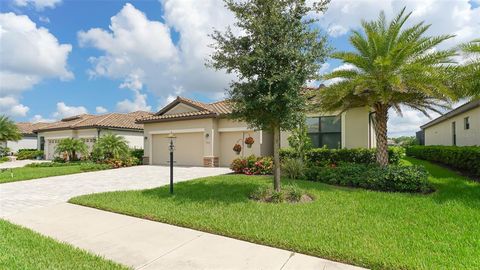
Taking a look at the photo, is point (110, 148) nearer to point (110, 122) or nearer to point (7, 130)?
point (110, 122)

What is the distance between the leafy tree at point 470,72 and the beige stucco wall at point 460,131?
269 inches

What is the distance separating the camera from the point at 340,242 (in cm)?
476

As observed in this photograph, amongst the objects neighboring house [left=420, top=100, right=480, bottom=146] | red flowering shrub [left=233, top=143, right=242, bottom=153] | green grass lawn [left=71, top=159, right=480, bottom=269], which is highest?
neighboring house [left=420, top=100, right=480, bottom=146]

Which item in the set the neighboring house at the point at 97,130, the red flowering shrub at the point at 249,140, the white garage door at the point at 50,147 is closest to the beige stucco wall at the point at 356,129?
the red flowering shrub at the point at 249,140

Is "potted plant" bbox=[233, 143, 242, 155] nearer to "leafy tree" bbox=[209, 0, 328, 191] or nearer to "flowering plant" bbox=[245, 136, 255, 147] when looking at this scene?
"flowering plant" bbox=[245, 136, 255, 147]

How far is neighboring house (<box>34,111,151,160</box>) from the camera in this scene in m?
25.3

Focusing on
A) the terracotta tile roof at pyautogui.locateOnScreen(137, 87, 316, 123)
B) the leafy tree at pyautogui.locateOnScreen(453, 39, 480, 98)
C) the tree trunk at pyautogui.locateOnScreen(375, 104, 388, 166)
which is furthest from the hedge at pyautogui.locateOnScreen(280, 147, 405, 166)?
the terracotta tile roof at pyautogui.locateOnScreen(137, 87, 316, 123)

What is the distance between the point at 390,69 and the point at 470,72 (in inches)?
105

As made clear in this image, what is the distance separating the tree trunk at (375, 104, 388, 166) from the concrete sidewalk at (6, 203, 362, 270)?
7.70 metres

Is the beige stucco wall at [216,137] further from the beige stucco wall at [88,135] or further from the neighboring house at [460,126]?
the neighboring house at [460,126]

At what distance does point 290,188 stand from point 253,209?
1661 mm

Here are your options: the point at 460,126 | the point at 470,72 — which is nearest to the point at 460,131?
the point at 460,126

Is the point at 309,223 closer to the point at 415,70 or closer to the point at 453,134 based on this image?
the point at 415,70

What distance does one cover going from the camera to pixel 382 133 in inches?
426
